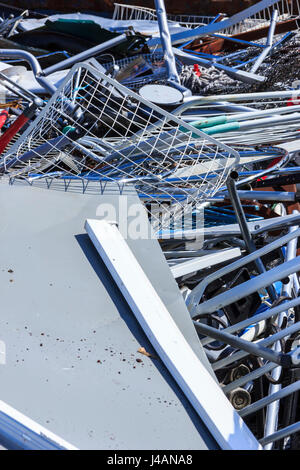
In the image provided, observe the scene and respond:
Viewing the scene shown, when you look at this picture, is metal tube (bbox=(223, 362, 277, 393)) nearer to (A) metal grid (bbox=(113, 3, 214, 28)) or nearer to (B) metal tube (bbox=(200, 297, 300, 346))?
(B) metal tube (bbox=(200, 297, 300, 346))

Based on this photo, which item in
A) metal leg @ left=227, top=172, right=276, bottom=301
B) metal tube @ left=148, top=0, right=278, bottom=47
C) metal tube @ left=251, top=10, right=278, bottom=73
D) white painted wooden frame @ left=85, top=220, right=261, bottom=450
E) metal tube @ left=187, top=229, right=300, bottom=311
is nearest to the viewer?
white painted wooden frame @ left=85, top=220, right=261, bottom=450

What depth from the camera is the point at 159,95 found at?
3650 mm

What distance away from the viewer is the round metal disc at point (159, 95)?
3.61 meters

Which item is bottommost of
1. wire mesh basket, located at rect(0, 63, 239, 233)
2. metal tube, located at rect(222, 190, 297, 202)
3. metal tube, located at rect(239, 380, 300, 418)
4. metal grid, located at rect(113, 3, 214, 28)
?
metal tube, located at rect(239, 380, 300, 418)

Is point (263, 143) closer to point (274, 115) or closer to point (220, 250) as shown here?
point (274, 115)

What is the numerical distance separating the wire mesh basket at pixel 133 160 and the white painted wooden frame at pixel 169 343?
0.45 meters

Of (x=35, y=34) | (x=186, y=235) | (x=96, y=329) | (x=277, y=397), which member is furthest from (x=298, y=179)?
(x=35, y=34)

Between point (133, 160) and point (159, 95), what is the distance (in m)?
0.88

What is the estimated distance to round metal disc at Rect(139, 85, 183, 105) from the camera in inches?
142

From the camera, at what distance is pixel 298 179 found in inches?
121

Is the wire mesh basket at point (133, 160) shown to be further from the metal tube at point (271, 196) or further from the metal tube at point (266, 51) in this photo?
the metal tube at point (266, 51)

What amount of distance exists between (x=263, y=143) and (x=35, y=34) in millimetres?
3431

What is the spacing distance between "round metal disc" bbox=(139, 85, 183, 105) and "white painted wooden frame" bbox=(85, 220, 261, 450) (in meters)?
1.72

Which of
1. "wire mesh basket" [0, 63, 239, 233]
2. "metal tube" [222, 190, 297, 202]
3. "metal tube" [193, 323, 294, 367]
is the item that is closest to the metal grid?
"wire mesh basket" [0, 63, 239, 233]
